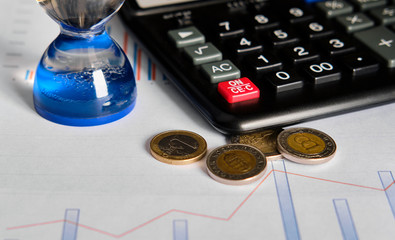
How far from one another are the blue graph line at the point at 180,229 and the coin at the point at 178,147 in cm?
7

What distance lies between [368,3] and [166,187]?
379 millimetres

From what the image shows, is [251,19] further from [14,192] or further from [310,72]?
[14,192]

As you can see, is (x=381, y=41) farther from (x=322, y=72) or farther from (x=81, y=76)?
(x=81, y=76)

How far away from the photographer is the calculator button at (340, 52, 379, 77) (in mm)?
551

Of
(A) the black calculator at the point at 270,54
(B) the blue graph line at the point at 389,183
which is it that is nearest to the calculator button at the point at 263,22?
(A) the black calculator at the point at 270,54

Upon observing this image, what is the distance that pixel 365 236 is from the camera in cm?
41

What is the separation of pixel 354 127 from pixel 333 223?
14cm

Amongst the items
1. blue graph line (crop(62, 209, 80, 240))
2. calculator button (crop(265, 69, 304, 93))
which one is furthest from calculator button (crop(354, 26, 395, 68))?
blue graph line (crop(62, 209, 80, 240))

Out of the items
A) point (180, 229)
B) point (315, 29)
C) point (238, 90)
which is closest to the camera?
point (180, 229)

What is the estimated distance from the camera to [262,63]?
0.55m

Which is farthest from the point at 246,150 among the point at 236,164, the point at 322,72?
the point at 322,72

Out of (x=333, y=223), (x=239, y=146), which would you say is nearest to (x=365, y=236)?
(x=333, y=223)

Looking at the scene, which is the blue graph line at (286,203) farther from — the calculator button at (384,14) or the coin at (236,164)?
the calculator button at (384,14)

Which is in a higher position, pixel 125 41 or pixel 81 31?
pixel 81 31
